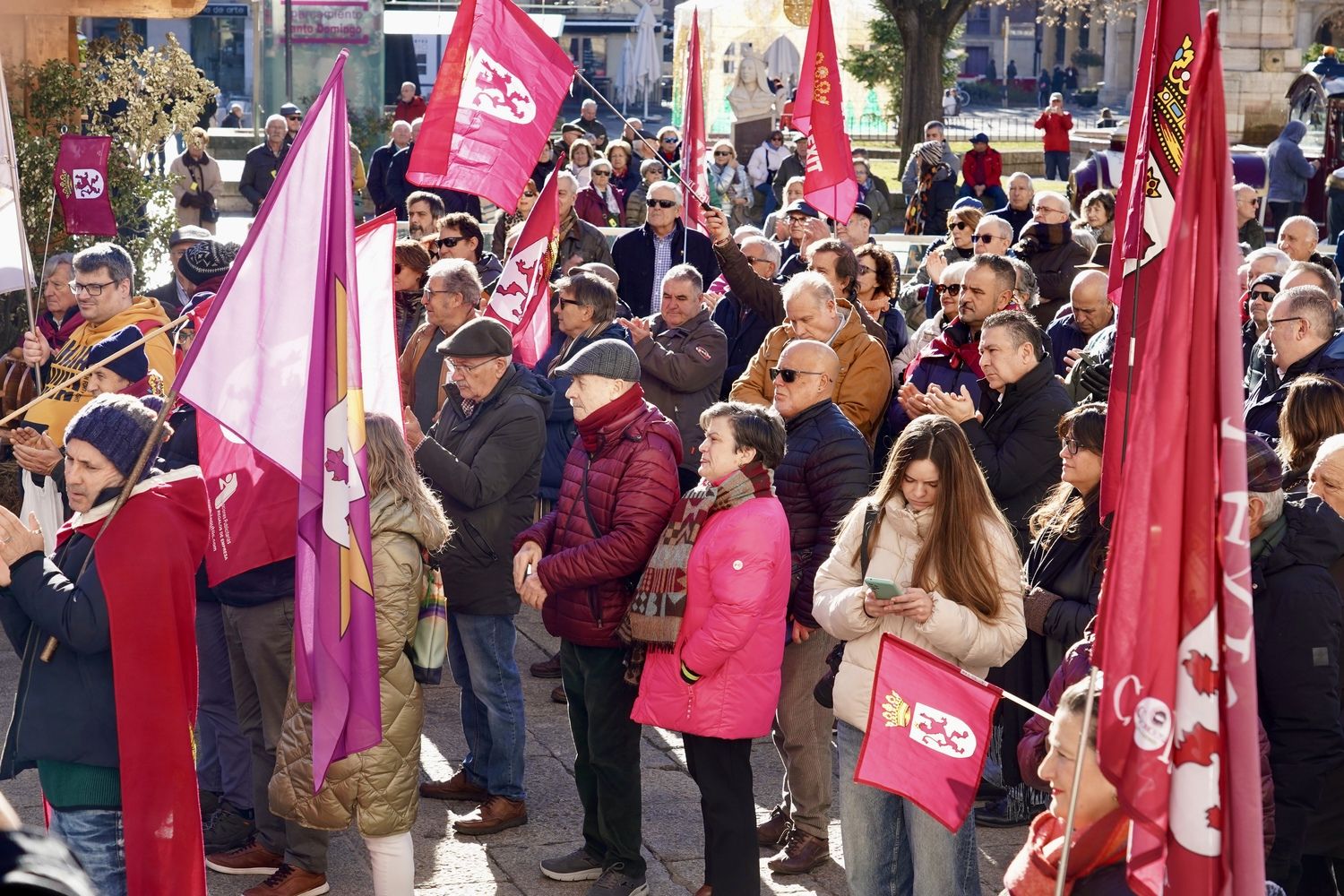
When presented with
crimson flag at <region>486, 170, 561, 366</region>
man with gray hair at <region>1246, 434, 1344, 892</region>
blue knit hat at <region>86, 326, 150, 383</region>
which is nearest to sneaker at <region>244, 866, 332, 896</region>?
blue knit hat at <region>86, 326, 150, 383</region>

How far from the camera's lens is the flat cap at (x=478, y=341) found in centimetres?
596

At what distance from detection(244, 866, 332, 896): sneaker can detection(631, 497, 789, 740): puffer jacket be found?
4.10 feet

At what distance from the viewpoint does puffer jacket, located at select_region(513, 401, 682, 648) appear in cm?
538

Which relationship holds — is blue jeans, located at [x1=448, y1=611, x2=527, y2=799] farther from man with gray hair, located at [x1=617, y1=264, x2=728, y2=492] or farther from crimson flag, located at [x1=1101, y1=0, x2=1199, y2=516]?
crimson flag, located at [x1=1101, y1=0, x2=1199, y2=516]

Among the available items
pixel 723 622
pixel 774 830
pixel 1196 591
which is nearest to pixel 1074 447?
pixel 723 622

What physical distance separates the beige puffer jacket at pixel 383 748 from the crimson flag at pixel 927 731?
5.17ft

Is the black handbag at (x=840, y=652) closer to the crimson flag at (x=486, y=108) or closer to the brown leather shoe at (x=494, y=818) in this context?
the brown leather shoe at (x=494, y=818)

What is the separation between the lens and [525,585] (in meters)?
5.51

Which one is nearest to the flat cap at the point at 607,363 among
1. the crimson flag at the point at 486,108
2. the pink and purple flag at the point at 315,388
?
the pink and purple flag at the point at 315,388

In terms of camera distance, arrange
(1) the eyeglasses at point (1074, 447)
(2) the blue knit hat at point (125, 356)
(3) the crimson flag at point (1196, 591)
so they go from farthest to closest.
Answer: (2) the blue knit hat at point (125, 356)
(1) the eyeglasses at point (1074, 447)
(3) the crimson flag at point (1196, 591)

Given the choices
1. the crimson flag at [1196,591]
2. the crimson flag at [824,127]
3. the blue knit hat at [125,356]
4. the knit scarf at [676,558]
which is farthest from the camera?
the crimson flag at [824,127]

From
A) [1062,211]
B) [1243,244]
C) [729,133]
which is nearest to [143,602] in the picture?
[1062,211]

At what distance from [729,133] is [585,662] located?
82.4ft

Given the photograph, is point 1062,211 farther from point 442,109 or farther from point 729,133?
point 729,133
